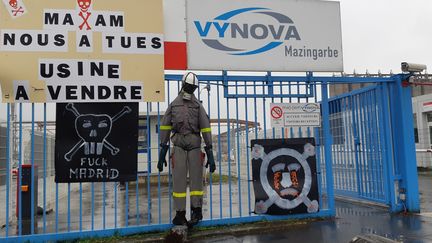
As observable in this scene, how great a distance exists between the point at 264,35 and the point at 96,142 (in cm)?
317

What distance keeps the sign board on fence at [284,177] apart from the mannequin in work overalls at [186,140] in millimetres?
1141

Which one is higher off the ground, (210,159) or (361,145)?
(361,145)

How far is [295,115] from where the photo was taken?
7086mm

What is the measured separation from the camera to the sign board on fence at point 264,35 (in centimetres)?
679

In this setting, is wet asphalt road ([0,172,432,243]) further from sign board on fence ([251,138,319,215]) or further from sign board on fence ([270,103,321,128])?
sign board on fence ([270,103,321,128])

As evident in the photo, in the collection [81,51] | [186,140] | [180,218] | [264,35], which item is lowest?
[180,218]

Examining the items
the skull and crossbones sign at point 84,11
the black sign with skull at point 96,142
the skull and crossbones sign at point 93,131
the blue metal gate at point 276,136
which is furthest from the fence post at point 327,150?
the skull and crossbones sign at point 84,11

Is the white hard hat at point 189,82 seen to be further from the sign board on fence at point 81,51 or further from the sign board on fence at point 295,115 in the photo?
the sign board on fence at point 295,115

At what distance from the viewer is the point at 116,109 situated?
20.9 feet

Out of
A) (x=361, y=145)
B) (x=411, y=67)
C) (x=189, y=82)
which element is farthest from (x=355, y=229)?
(x=189, y=82)

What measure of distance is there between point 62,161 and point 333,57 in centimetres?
472

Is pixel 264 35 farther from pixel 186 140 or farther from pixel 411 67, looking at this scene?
pixel 411 67

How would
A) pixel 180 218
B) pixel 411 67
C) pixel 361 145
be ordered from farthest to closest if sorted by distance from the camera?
1. pixel 361 145
2. pixel 411 67
3. pixel 180 218

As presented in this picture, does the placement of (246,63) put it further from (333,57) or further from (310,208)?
(310,208)
